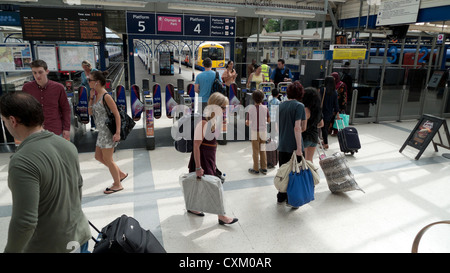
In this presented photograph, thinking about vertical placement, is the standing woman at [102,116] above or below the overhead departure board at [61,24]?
below

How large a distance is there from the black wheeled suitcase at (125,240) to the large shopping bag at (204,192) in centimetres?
111

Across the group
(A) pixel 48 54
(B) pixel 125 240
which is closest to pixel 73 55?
(A) pixel 48 54

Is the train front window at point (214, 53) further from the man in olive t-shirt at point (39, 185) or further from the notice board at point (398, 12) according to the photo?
the man in olive t-shirt at point (39, 185)

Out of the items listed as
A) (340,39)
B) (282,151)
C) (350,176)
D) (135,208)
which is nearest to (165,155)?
(135,208)

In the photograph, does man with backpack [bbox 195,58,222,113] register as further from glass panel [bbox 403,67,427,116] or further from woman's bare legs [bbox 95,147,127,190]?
glass panel [bbox 403,67,427,116]

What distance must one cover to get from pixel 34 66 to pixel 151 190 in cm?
205

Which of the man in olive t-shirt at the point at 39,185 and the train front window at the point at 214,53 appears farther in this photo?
the train front window at the point at 214,53

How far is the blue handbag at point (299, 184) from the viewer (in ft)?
11.8

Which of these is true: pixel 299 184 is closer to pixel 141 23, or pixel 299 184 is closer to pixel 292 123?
pixel 292 123

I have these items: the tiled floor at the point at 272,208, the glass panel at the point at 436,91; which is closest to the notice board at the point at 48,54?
the tiled floor at the point at 272,208

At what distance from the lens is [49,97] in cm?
368

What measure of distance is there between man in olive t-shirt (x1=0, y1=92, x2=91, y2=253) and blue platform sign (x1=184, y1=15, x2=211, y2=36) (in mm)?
8846
